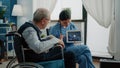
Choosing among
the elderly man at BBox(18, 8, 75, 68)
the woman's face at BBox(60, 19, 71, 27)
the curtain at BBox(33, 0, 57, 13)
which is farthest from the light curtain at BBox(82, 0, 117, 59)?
the elderly man at BBox(18, 8, 75, 68)

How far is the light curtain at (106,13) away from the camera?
159 inches

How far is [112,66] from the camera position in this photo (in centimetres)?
266

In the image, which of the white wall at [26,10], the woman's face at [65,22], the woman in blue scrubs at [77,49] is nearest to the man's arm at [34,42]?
the woman in blue scrubs at [77,49]

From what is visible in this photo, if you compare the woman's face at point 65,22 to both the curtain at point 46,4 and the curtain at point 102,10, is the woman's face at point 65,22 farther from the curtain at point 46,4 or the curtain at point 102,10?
the curtain at point 46,4

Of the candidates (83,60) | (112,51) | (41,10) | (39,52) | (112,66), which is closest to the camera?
(39,52)

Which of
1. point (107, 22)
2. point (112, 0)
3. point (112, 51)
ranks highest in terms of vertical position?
point (112, 0)

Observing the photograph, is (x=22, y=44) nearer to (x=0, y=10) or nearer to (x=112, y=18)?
(x=112, y=18)

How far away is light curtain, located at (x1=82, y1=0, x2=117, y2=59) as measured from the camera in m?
4.04

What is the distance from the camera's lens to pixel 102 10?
→ 418 centimetres

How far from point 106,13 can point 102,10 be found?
0.35ft

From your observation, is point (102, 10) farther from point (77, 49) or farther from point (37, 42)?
point (37, 42)

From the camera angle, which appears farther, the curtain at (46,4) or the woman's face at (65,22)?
the curtain at (46,4)

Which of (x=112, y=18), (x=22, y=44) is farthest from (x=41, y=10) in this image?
(x=112, y=18)

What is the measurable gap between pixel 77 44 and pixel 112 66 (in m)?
0.66
